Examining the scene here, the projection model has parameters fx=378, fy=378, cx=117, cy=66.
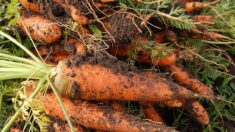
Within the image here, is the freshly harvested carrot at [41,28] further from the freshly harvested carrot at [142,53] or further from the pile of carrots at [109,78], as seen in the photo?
the freshly harvested carrot at [142,53]

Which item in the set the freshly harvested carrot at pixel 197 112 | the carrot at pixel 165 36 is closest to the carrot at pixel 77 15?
the carrot at pixel 165 36

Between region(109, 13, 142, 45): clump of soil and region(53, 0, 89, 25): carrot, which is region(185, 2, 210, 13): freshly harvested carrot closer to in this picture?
region(109, 13, 142, 45): clump of soil

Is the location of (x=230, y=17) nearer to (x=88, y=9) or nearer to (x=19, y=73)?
(x=88, y=9)

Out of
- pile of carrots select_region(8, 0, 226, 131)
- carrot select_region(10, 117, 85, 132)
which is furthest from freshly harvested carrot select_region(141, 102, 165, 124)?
carrot select_region(10, 117, 85, 132)

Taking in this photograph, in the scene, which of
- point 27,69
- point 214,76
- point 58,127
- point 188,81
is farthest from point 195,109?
point 27,69

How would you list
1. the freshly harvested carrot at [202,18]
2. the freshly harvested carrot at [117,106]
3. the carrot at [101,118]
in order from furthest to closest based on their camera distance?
the freshly harvested carrot at [202,18]
the freshly harvested carrot at [117,106]
the carrot at [101,118]

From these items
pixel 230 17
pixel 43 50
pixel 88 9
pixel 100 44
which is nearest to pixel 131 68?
pixel 100 44

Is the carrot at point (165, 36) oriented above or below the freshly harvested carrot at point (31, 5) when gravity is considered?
below

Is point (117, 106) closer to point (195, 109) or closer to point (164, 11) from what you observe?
point (195, 109)
